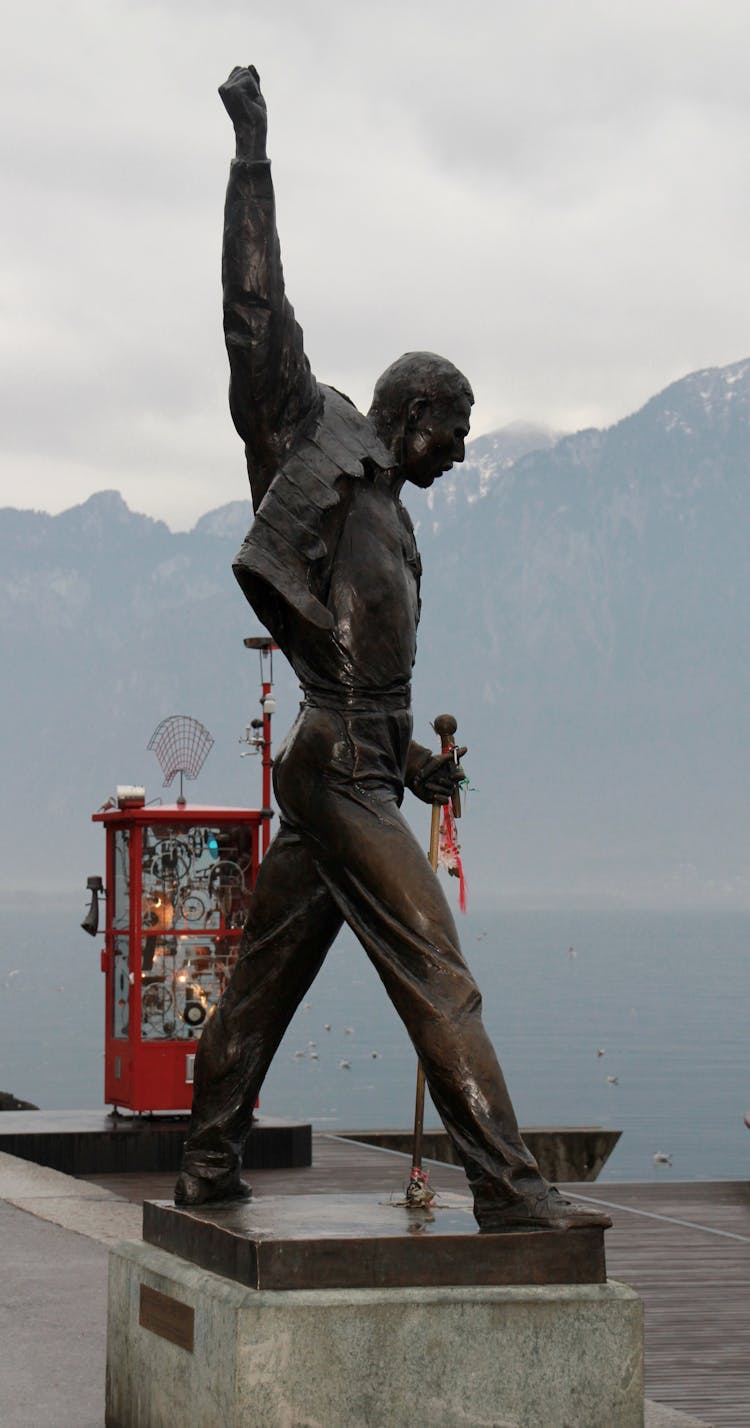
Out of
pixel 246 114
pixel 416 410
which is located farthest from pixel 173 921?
pixel 246 114

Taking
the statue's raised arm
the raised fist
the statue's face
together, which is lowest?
the statue's face

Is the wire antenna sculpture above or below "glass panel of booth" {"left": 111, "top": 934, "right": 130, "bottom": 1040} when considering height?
above

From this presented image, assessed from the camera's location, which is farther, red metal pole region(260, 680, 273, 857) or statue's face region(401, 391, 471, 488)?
red metal pole region(260, 680, 273, 857)

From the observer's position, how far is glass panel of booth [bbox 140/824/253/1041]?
1288cm

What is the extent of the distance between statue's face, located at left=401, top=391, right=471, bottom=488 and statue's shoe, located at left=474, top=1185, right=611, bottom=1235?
1.78m

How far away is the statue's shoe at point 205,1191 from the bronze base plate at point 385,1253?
31 centimetres

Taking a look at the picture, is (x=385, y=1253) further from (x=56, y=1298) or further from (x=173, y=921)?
(x=173, y=921)

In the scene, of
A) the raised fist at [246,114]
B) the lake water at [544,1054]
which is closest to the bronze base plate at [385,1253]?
the raised fist at [246,114]

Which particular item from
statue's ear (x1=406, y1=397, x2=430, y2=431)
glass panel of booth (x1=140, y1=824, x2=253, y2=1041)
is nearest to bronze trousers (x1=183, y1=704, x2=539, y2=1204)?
statue's ear (x1=406, y1=397, x2=430, y2=431)

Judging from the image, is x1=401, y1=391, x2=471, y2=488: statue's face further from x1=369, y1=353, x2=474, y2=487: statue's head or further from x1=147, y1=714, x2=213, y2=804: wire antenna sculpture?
x1=147, y1=714, x2=213, y2=804: wire antenna sculpture

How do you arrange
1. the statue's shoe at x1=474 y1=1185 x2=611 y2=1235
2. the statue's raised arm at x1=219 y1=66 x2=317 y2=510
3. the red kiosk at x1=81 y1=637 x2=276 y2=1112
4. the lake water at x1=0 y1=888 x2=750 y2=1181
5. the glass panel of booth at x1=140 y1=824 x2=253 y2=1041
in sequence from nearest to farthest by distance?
1. the statue's shoe at x1=474 y1=1185 x2=611 y2=1235
2. the statue's raised arm at x1=219 y1=66 x2=317 y2=510
3. the red kiosk at x1=81 y1=637 x2=276 y2=1112
4. the glass panel of booth at x1=140 y1=824 x2=253 y2=1041
5. the lake water at x1=0 y1=888 x2=750 y2=1181

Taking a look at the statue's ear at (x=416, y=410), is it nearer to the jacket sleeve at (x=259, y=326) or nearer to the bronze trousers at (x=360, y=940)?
the jacket sleeve at (x=259, y=326)

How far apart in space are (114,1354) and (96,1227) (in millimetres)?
3475

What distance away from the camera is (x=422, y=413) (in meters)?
5.55
